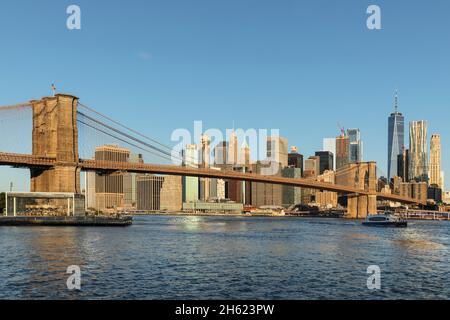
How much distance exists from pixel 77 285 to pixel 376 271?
779 inches

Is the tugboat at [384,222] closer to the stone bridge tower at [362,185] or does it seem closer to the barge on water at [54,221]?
the stone bridge tower at [362,185]

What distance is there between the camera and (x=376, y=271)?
35375 mm

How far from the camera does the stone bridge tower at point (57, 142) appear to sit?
9519cm

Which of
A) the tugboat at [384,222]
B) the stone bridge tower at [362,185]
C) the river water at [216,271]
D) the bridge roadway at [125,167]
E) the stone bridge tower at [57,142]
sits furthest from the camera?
the stone bridge tower at [362,185]

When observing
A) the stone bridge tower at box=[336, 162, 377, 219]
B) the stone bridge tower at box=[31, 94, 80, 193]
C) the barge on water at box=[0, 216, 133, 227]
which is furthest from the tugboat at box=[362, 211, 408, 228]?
the stone bridge tower at box=[31, 94, 80, 193]

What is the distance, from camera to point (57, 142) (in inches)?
3839

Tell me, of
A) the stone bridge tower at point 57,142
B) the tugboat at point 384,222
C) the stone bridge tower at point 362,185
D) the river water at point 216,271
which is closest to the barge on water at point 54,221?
the stone bridge tower at point 57,142

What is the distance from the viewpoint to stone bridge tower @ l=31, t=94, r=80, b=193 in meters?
95.2

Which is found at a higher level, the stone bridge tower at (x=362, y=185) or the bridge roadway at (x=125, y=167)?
the bridge roadway at (x=125, y=167)

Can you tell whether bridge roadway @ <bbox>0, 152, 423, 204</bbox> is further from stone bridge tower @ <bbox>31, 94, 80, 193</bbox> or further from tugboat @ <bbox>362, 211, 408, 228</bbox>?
tugboat @ <bbox>362, 211, 408, 228</bbox>

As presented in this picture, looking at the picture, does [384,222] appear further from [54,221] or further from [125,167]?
[54,221]

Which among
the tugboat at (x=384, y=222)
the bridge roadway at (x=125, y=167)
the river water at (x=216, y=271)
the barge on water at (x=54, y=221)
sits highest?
the bridge roadway at (x=125, y=167)

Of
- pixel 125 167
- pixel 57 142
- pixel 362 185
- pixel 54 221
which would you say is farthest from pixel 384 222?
pixel 362 185
